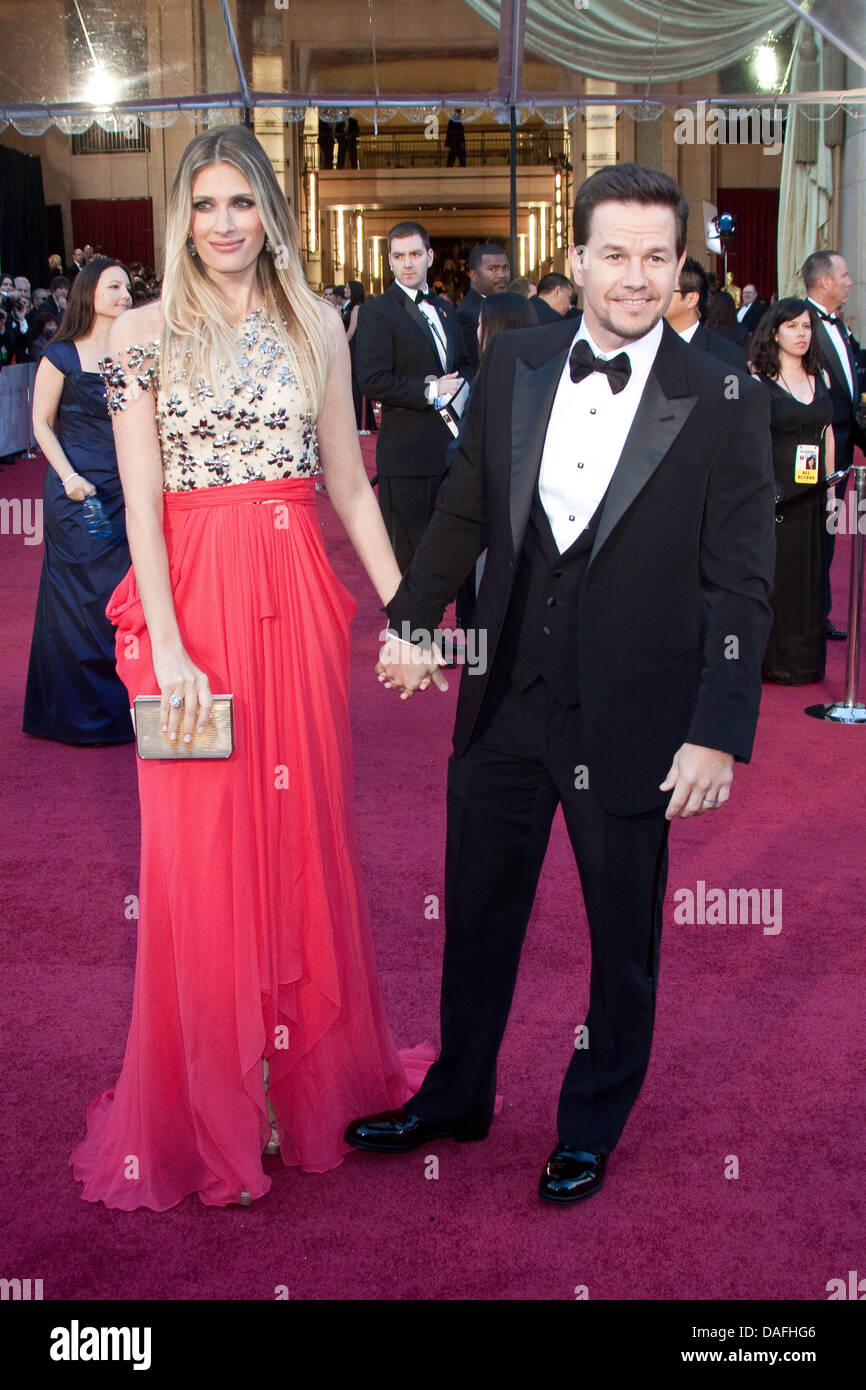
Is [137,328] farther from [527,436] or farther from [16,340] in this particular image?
[16,340]

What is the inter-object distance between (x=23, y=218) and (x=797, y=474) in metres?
22.1

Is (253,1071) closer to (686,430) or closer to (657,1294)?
(657,1294)

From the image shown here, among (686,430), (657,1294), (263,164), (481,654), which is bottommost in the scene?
(657,1294)

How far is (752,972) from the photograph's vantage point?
12.0ft

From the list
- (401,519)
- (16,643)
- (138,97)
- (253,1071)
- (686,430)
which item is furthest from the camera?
(138,97)

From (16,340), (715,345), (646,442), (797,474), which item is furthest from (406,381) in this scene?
(16,340)

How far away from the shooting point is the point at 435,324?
6.68 m

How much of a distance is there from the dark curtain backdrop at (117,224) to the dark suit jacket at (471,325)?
2097 cm

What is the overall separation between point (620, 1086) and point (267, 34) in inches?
599

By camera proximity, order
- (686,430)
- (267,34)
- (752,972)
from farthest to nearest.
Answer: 1. (267,34)
2. (752,972)
3. (686,430)

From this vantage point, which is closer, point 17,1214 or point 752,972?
point 17,1214

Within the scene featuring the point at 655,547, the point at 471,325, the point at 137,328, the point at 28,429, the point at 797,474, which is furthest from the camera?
the point at 28,429

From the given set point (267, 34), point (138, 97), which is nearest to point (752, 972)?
point (138, 97)

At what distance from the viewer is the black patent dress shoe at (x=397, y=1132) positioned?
2779mm
